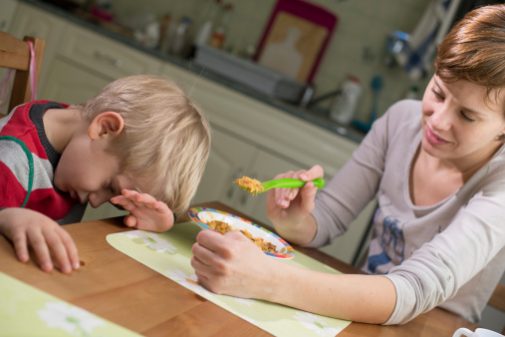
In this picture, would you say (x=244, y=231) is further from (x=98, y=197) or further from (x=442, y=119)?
(x=442, y=119)

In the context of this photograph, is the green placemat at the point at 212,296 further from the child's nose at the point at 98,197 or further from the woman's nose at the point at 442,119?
the woman's nose at the point at 442,119

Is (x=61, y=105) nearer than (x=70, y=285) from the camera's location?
No

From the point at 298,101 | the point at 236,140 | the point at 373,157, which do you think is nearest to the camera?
the point at 373,157

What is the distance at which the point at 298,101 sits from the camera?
306 cm

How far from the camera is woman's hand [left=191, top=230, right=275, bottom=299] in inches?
31.7

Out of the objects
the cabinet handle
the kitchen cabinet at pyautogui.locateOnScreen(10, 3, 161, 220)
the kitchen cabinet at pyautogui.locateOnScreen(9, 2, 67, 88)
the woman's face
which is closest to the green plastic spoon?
the woman's face

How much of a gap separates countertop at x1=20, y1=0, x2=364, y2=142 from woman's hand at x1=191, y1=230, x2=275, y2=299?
1757 millimetres

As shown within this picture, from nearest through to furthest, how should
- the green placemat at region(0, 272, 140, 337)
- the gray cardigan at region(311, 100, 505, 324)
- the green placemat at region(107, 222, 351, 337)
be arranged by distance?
1. the green placemat at region(0, 272, 140, 337)
2. the green placemat at region(107, 222, 351, 337)
3. the gray cardigan at region(311, 100, 505, 324)

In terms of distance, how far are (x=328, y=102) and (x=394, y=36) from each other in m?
0.49

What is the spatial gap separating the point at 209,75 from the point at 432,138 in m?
1.69

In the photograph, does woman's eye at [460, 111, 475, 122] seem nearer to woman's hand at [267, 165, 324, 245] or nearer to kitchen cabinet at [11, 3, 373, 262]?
woman's hand at [267, 165, 324, 245]

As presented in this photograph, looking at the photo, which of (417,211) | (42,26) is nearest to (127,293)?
(417,211)

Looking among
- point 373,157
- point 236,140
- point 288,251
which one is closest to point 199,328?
point 288,251

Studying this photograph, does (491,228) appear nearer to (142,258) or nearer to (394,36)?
(142,258)
